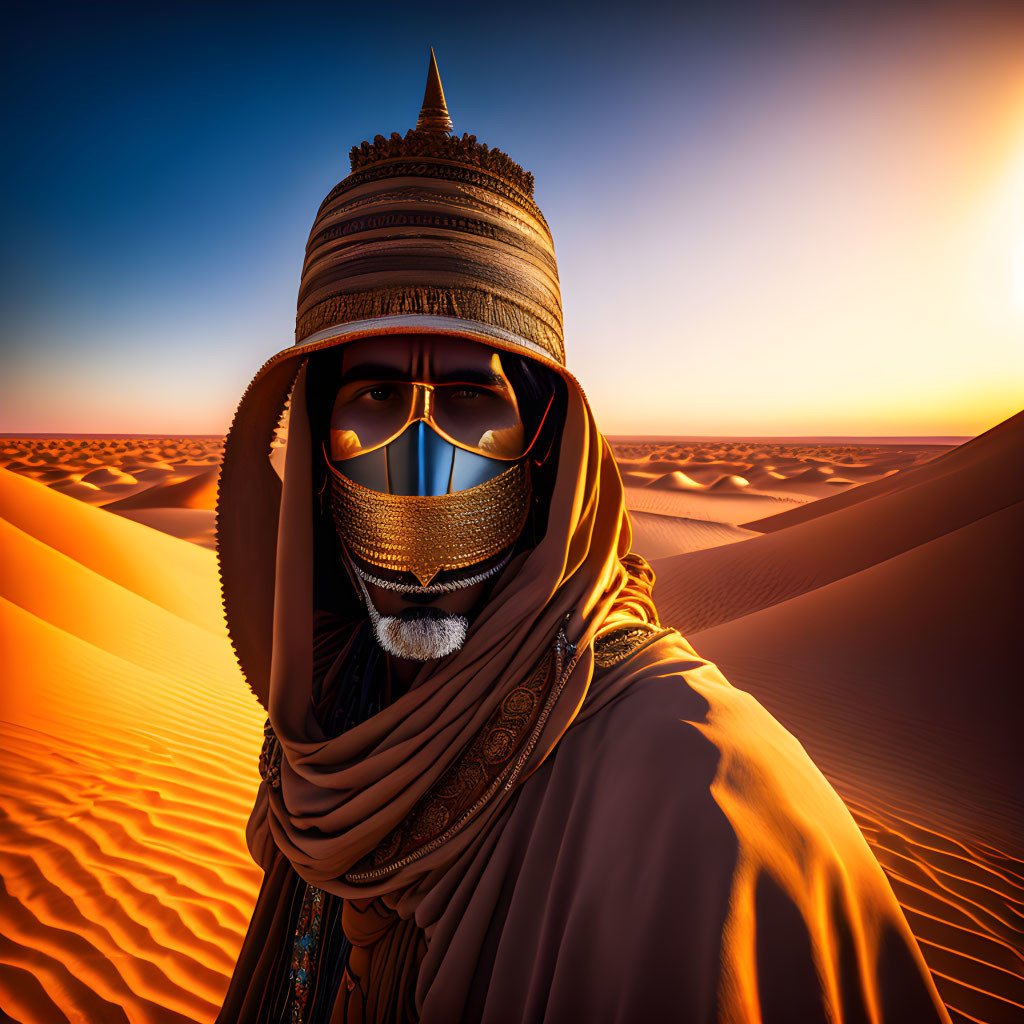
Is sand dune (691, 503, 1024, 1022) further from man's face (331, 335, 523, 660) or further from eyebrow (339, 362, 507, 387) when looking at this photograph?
eyebrow (339, 362, 507, 387)

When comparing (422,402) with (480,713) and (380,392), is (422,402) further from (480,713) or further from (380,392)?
(480,713)

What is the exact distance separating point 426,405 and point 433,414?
3cm

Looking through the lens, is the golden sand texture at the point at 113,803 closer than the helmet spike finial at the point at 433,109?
No

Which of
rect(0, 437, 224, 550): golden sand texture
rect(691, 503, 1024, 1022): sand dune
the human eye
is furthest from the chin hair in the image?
rect(0, 437, 224, 550): golden sand texture

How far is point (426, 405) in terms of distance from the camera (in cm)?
151

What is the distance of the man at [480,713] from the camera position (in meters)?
0.87

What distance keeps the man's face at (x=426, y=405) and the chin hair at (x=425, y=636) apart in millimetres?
35

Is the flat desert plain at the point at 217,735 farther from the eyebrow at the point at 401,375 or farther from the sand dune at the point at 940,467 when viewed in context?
the sand dune at the point at 940,467

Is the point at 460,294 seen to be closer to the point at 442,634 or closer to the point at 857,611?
the point at 442,634

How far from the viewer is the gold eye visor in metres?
1.53

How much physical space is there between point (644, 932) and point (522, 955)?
332mm

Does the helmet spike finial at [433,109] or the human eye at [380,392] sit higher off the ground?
the helmet spike finial at [433,109]

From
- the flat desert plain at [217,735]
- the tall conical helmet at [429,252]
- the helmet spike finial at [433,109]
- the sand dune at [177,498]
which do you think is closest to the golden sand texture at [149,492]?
the sand dune at [177,498]

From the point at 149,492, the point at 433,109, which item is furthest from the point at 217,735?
the point at 149,492
